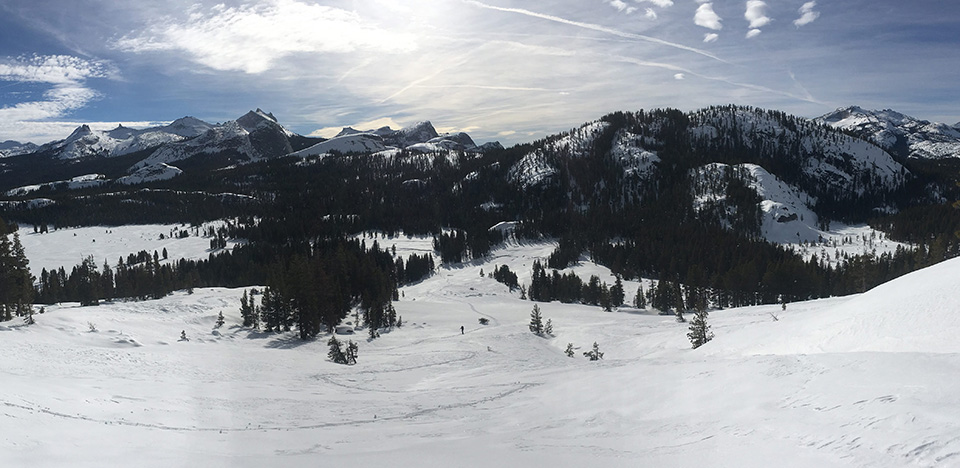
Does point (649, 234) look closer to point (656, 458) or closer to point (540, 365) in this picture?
point (540, 365)

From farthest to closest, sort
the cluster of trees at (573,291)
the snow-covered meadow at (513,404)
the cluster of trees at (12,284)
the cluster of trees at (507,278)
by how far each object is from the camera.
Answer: the cluster of trees at (507,278), the cluster of trees at (573,291), the cluster of trees at (12,284), the snow-covered meadow at (513,404)

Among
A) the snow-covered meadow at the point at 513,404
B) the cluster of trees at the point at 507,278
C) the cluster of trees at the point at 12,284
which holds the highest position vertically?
the cluster of trees at the point at 12,284

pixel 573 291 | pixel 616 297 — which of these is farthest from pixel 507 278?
pixel 616 297

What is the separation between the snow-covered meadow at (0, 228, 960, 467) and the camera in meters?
12.2

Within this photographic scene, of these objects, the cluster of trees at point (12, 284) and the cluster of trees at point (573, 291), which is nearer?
the cluster of trees at point (12, 284)

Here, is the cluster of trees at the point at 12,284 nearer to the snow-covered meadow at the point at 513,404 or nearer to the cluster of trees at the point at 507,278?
the snow-covered meadow at the point at 513,404

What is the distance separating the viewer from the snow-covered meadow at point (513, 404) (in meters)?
12.2

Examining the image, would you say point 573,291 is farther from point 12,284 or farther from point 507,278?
point 12,284

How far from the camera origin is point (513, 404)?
23922mm

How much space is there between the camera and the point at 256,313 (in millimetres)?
58594

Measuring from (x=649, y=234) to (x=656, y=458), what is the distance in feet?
583

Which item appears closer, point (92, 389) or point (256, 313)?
point (92, 389)

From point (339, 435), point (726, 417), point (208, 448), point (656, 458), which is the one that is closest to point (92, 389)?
point (208, 448)

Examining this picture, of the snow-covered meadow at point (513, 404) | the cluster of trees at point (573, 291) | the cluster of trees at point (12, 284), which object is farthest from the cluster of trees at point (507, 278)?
the cluster of trees at point (12, 284)
